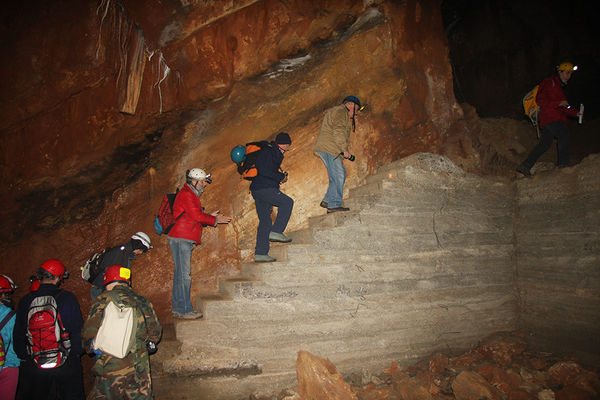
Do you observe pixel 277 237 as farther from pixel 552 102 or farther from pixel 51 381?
pixel 552 102

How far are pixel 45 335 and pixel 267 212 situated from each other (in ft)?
9.70

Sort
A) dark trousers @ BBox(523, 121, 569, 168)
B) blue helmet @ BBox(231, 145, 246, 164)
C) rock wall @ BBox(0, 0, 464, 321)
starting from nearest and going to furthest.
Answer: dark trousers @ BBox(523, 121, 569, 168), rock wall @ BBox(0, 0, 464, 321), blue helmet @ BBox(231, 145, 246, 164)

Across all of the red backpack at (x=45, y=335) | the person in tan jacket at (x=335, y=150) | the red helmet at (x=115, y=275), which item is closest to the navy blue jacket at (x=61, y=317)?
the red backpack at (x=45, y=335)

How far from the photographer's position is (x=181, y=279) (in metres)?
4.35

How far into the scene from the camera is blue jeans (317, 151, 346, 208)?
4980mm

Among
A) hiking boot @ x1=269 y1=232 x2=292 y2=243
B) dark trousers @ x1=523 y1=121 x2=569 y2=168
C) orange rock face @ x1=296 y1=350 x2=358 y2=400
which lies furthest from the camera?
dark trousers @ x1=523 y1=121 x2=569 y2=168

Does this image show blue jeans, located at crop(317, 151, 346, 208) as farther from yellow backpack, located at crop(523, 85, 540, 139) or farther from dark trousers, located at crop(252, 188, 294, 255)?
yellow backpack, located at crop(523, 85, 540, 139)

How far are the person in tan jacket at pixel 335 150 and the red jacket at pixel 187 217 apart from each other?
6.32 ft

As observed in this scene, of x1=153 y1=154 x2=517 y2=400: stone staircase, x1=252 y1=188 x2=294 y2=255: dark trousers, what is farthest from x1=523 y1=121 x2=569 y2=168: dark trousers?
x1=252 y1=188 x2=294 y2=255: dark trousers

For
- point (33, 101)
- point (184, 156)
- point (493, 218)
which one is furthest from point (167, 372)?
point (493, 218)

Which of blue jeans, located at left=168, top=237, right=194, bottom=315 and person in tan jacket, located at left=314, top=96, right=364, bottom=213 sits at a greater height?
person in tan jacket, located at left=314, top=96, right=364, bottom=213

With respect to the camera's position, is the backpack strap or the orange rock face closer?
the backpack strap

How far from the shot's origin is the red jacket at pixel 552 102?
5.02 metres

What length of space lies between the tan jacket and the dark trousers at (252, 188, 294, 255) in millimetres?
1089
